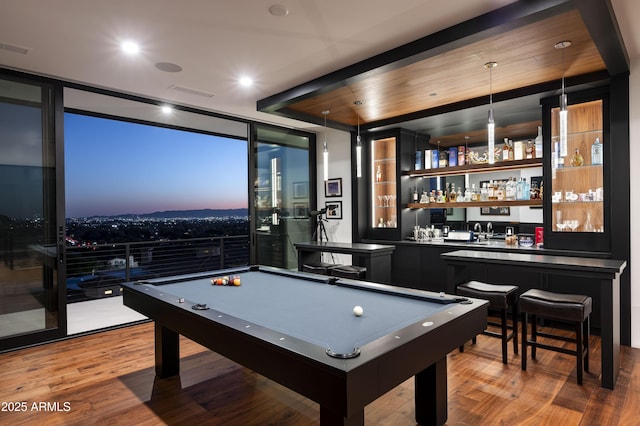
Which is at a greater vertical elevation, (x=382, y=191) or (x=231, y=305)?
(x=382, y=191)

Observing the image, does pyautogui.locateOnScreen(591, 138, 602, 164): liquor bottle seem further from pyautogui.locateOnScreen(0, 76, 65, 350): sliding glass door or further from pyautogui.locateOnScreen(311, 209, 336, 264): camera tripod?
pyautogui.locateOnScreen(0, 76, 65, 350): sliding glass door

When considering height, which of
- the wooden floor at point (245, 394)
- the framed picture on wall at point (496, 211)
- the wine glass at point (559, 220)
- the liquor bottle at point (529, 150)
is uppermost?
the liquor bottle at point (529, 150)

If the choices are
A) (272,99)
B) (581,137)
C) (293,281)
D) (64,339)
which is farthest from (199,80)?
(581,137)

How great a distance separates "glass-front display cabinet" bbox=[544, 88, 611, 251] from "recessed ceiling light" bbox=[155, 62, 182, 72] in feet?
13.5

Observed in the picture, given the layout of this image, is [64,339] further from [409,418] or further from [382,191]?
[382,191]

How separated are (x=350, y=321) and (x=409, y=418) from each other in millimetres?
942

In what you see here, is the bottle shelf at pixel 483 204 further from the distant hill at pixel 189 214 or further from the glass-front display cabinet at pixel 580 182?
the distant hill at pixel 189 214

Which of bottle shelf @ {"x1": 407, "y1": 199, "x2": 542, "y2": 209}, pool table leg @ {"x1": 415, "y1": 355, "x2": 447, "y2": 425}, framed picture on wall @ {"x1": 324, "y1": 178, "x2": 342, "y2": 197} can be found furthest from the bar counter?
pool table leg @ {"x1": 415, "y1": 355, "x2": 447, "y2": 425}

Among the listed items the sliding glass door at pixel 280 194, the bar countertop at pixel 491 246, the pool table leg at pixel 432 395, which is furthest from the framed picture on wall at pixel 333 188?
the pool table leg at pixel 432 395

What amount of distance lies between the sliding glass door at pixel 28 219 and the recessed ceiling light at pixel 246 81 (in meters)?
2.03

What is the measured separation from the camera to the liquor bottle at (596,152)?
12.5 ft

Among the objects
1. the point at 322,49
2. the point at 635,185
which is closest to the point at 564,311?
the point at 635,185

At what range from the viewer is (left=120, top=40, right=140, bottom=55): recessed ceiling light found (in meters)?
3.13

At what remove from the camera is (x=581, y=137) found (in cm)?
402
